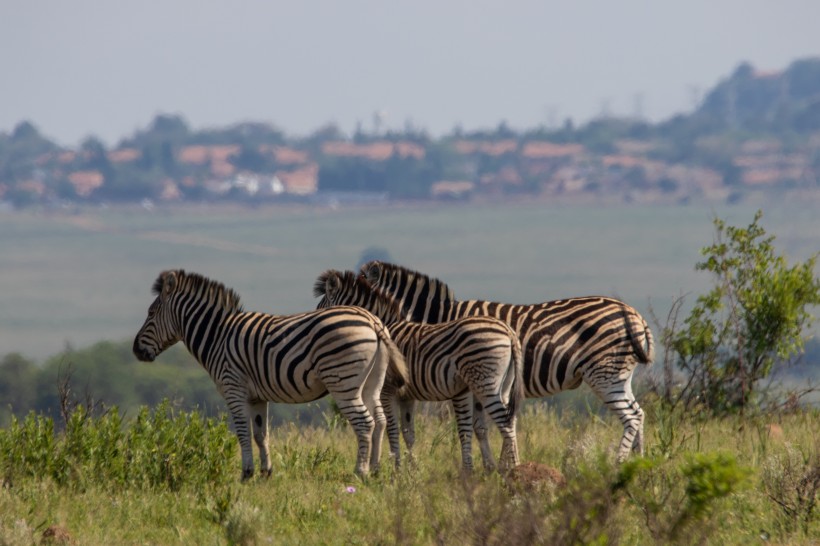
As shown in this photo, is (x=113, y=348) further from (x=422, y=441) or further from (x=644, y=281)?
(x=644, y=281)

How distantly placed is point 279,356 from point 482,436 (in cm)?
177

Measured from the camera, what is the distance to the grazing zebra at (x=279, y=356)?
1020cm

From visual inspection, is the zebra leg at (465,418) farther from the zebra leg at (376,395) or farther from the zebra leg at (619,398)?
the zebra leg at (619,398)

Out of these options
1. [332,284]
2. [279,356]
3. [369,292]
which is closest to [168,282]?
[332,284]

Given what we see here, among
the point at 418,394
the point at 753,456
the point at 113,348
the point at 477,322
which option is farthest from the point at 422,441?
the point at 113,348

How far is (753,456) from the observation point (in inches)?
409

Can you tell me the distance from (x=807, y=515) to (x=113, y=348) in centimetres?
6974

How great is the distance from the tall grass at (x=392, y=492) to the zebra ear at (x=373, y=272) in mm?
1556

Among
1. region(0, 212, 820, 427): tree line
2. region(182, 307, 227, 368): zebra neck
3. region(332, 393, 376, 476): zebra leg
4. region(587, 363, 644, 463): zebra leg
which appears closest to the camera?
region(332, 393, 376, 476): zebra leg

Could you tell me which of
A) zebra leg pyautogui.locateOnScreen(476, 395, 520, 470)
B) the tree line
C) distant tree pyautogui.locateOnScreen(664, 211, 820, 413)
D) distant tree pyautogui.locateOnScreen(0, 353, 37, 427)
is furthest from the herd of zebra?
distant tree pyautogui.locateOnScreen(0, 353, 37, 427)

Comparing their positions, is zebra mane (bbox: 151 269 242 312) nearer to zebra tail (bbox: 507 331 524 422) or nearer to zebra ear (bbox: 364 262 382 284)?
zebra ear (bbox: 364 262 382 284)

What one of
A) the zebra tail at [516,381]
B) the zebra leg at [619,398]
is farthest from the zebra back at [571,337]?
the zebra tail at [516,381]

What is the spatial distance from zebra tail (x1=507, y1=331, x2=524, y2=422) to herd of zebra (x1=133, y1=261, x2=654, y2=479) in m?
0.01

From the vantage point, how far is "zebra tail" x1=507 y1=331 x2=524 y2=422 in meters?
9.99
